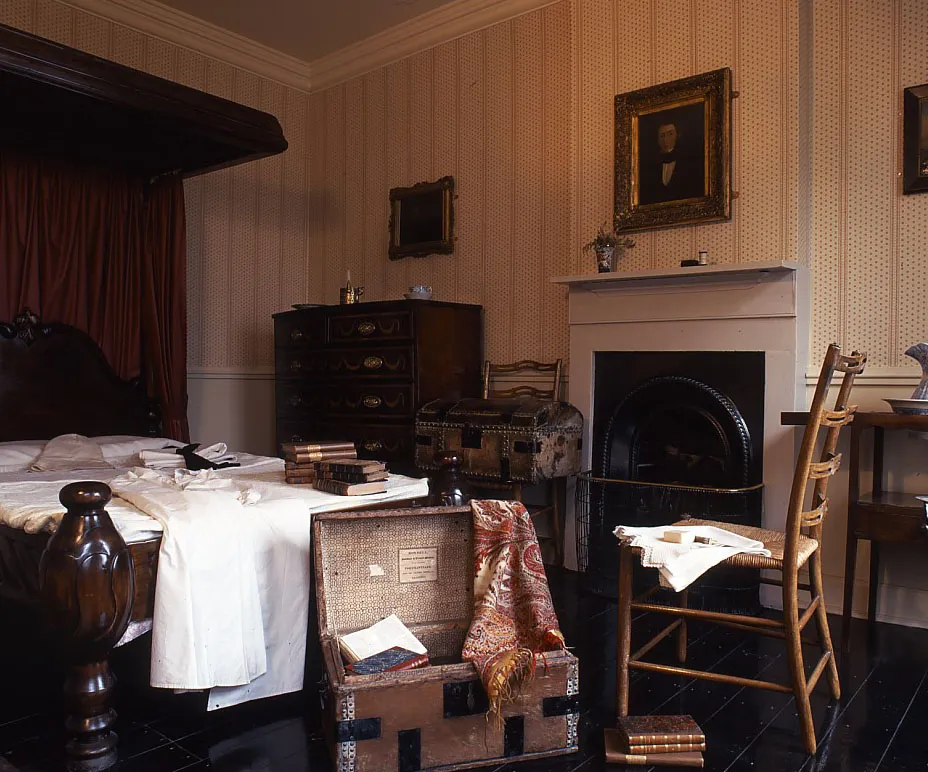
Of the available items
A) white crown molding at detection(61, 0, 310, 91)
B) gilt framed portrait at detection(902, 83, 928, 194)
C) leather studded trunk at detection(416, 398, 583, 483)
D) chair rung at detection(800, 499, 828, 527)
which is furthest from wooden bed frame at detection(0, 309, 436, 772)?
white crown molding at detection(61, 0, 310, 91)

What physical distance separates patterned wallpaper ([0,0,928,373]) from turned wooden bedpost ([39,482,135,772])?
3.20 metres

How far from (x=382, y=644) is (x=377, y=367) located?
258 cm

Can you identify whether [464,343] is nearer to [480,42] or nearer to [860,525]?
[480,42]

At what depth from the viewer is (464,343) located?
16.5 ft

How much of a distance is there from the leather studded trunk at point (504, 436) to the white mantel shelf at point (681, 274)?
0.70 metres

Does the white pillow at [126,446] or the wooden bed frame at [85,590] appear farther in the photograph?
the white pillow at [126,446]

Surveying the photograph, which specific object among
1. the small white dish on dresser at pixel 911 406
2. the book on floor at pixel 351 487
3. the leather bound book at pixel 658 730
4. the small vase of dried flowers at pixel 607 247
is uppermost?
the small vase of dried flowers at pixel 607 247

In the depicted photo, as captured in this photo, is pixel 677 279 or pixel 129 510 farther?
pixel 677 279

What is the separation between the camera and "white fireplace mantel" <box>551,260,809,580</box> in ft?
12.5

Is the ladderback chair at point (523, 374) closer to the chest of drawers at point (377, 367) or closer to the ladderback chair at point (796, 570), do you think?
the chest of drawers at point (377, 367)

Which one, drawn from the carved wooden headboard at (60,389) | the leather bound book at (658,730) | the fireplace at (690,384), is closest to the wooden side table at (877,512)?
the fireplace at (690,384)

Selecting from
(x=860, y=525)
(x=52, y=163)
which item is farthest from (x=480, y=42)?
(x=860, y=525)

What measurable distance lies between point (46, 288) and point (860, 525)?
4.48 m

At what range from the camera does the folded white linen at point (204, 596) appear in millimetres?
2189
